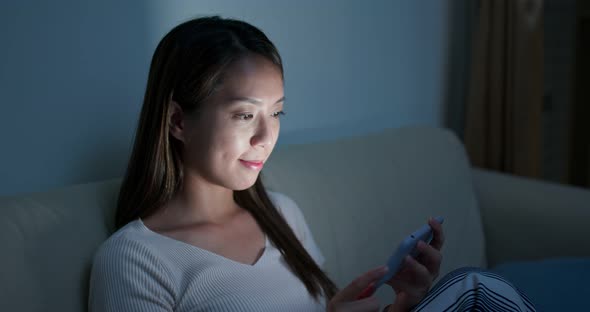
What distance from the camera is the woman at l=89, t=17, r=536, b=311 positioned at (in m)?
1.02

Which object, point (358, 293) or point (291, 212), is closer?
point (358, 293)

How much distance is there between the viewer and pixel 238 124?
1.07m

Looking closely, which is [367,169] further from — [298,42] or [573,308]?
[573,308]

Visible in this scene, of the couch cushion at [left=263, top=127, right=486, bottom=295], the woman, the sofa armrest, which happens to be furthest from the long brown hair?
the sofa armrest

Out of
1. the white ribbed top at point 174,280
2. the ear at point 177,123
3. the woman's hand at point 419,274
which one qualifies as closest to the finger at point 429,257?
the woman's hand at point 419,274

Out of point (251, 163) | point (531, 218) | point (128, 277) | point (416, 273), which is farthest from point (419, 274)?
point (531, 218)

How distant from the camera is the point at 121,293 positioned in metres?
0.98

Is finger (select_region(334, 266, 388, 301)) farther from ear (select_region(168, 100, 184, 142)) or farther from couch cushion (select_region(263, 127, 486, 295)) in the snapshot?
couch cushion (select_region(263, 127, 486, 295))

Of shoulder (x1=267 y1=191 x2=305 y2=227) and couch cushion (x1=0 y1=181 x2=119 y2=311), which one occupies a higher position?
couch cushion (x1=0 y1=181 x2=119 y2=311)

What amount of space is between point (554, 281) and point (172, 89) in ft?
3.28

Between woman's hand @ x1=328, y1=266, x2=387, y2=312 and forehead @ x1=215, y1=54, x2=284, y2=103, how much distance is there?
0.36 meters

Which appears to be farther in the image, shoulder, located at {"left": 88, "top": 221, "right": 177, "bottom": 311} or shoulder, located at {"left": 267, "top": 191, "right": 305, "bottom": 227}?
shoulder, located at {"left": 267, "top": 191, "right": 305, "bottom": 227}

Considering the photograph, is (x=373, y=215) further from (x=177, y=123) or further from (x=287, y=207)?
(x=177, y=123)

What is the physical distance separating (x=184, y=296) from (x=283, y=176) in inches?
20.8
